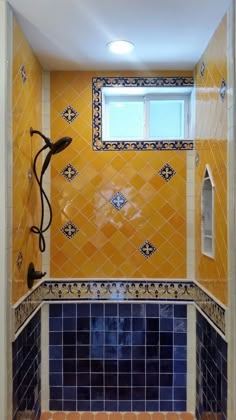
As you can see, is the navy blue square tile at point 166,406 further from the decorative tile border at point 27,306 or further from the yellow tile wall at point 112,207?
the decorative tile border at point 27,306

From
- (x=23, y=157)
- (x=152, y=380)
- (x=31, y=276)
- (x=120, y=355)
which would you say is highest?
(x=23, y=157)

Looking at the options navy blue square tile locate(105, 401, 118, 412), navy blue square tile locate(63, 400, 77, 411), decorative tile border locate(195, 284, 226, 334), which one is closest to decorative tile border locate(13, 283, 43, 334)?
navy blue square tile locate(63, 400, 77, 411)

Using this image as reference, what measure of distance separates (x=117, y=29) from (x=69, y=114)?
731 mm

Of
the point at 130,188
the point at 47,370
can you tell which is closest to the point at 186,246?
the point at 130,188

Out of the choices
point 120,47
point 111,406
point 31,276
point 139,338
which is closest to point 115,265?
point 139,338

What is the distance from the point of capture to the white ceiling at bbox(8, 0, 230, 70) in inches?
68.1

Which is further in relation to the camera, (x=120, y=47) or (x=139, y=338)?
(x=139, y=338)

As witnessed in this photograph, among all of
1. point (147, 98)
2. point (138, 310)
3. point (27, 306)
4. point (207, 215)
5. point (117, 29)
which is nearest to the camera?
point (117, 29)

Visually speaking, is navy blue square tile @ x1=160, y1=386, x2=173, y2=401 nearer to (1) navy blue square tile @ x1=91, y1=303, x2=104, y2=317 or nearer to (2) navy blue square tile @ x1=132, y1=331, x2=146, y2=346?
(2) navy blue square tile @ x1=132, y1=331, x2=146, y2=346

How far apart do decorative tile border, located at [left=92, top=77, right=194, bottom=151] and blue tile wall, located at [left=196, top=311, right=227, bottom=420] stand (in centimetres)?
114

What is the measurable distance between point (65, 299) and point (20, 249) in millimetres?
703

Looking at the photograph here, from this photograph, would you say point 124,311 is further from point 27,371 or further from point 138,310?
point 27,371

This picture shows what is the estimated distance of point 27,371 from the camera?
2102mm

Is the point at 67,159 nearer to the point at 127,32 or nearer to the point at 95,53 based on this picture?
the point at 95,53
